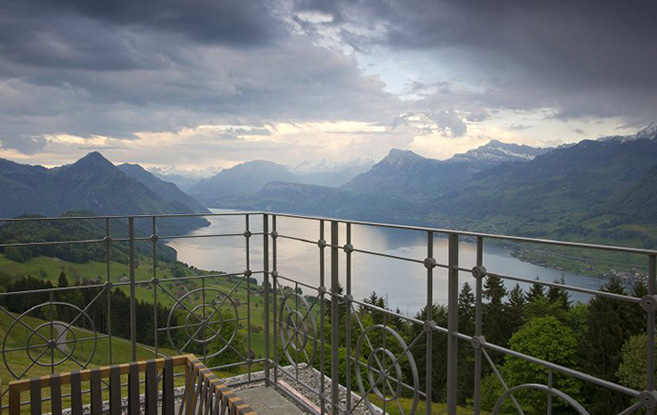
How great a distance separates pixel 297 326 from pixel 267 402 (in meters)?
0.75

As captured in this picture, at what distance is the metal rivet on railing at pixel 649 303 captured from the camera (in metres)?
1.63

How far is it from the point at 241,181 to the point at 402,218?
3738 inches

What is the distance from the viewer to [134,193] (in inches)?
4035

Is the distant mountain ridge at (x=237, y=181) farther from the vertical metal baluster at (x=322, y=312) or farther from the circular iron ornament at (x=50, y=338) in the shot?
the vertical metal baluster at (x=322, y=312)

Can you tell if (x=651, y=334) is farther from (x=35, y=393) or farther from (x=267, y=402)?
(x=267, y=402)

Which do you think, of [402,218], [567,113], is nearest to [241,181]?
[402,218]

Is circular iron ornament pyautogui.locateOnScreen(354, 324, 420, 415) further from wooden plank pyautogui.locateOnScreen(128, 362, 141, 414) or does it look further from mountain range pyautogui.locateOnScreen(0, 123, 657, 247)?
mountain range pyautogui.locateOnScreen(0, 123, 657, 247)

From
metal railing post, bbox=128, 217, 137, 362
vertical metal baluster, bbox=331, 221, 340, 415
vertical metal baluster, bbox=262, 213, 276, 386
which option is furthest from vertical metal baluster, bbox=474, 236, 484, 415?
metal railing post, bbox=128, 217, 137, 362

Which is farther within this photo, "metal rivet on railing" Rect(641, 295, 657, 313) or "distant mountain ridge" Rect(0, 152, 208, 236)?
"distant mountain ridge" Rect(0, 152, 208, 236)

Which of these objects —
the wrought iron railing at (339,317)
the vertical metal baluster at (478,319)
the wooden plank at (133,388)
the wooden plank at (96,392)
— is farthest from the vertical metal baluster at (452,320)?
the wooden plank at (96,392)

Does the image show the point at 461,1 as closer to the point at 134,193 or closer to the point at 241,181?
the point at 134,193

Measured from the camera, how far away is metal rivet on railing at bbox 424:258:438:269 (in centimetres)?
259

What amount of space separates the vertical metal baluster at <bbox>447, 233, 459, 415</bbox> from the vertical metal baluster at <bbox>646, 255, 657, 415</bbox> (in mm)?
937

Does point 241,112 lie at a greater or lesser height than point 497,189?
greater
